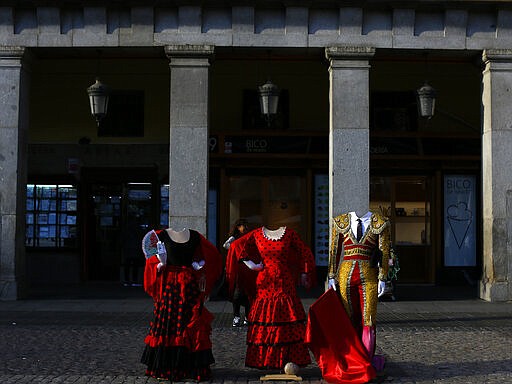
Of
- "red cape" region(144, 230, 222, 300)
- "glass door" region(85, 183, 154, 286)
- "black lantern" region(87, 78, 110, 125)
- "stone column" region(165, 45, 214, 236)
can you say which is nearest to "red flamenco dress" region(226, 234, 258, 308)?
"red cape" region(144, 230, 222, 300)

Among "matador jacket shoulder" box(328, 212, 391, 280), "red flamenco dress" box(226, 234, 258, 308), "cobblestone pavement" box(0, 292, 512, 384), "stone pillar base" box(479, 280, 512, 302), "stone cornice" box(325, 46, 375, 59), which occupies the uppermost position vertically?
"stone cornice" box(325, 46, 375, 59)

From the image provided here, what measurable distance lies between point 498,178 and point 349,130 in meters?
2.96

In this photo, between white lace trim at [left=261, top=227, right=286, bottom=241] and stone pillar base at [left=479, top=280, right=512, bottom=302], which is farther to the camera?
stone pillar base at [left=479, top=280, right=512, bottom=302]

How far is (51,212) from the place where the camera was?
60.2 ft

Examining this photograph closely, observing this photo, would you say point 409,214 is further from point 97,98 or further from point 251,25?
point 97,98

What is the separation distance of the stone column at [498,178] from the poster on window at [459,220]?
3616 mm

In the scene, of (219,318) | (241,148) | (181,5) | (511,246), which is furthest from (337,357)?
(241,148)

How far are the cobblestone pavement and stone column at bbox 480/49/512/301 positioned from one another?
621mm

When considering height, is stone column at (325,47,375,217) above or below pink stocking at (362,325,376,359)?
above

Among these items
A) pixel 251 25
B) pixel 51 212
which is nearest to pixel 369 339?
pixel 251 25

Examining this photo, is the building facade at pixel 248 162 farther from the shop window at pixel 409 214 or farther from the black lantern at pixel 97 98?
the black lantern at pixel 97 98

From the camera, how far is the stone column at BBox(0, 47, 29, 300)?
45.8 feet

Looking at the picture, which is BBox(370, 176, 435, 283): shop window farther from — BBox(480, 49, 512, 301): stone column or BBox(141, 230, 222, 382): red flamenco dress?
BBox(141, 230, 222, 382): red flamenco dress

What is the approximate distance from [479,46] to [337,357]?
8607mm
